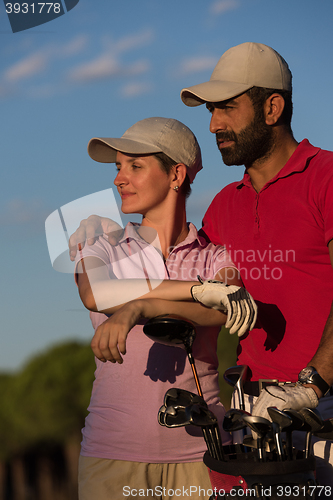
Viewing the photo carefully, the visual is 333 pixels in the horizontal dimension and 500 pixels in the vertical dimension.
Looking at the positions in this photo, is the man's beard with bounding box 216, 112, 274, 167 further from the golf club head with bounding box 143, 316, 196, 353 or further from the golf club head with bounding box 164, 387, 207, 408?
the golf club head with bounding box 164, 387, 207, 408

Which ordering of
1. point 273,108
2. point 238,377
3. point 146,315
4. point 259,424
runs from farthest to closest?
point 273,108 < point 238,377 < point 146,315 < point 259,424

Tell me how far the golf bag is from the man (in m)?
0.64

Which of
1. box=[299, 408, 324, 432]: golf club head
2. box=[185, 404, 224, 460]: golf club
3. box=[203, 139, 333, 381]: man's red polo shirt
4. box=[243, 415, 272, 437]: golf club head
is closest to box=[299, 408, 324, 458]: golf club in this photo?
box=[299, 408, 324, 432]: golf club head

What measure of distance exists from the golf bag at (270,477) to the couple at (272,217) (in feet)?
1.95

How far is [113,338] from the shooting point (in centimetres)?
186

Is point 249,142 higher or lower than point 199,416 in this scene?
higher

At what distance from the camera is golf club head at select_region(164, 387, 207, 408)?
1.74 metres

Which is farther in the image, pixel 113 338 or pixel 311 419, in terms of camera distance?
pixel 113 338

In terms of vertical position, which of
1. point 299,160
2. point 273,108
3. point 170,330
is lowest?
point 170,330

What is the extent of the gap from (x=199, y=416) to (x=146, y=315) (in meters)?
0.49

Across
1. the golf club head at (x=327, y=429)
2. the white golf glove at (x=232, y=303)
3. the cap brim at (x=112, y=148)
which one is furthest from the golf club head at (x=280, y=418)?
the cap brim at (x=112, y=148)

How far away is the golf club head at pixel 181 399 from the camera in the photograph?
1.74m

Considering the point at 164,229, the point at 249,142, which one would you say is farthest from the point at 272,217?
the point at 164,229

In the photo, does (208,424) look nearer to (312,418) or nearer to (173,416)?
(173,416)
